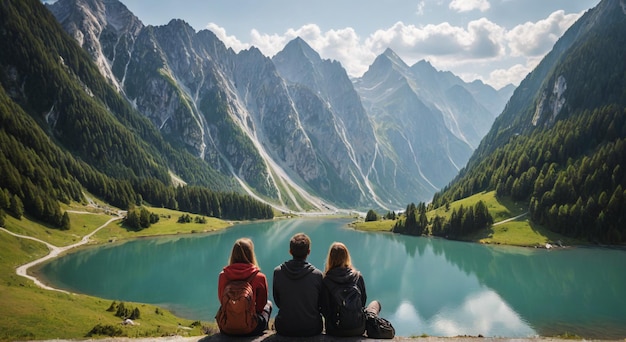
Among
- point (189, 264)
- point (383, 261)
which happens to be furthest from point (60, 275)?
point (383, 261)

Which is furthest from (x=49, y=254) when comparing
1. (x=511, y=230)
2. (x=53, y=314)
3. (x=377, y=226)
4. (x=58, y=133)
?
(x=58, y=133)

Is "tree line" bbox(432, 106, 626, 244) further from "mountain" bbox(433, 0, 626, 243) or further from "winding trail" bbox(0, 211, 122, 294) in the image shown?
"winding trail" bbox(0, 211, 122, 294)

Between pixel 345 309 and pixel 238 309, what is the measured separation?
3.15m

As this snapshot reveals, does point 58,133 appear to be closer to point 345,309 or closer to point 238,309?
point 238,309

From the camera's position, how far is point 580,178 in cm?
12344

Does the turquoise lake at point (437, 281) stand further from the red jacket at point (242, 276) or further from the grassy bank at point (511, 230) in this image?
the red jacket at point (242, 276)

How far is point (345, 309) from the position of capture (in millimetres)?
11289

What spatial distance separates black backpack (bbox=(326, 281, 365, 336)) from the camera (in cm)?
1133

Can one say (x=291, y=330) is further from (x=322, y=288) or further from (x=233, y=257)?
(x=233, y=257)

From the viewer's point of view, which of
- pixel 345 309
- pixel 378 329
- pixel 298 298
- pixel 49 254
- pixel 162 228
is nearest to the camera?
pixel 298 298

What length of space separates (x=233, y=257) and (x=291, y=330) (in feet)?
9.16

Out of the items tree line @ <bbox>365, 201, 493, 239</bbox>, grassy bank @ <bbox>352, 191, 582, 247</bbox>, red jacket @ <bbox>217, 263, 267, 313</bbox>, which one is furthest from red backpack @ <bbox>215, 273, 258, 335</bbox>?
tree line @ <bbox>365, 201, 493, 239</bbox>

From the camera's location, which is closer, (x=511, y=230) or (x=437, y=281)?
(x=437, y=281)

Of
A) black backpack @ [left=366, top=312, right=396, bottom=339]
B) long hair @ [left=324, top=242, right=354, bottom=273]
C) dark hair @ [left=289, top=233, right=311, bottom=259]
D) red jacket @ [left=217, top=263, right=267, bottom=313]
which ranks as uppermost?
dark hair @ [left=289, top=233, right=311, bottom=259]
